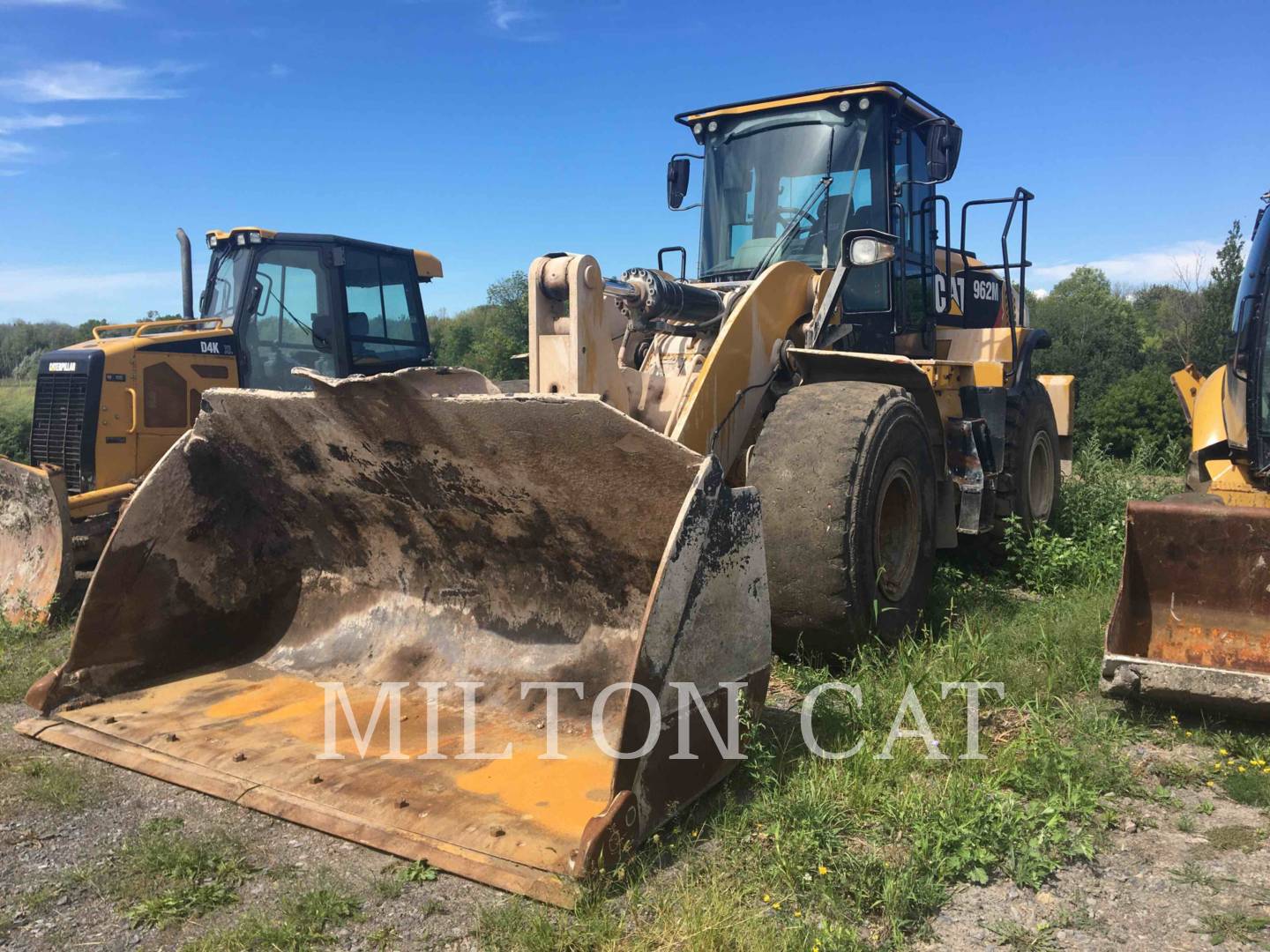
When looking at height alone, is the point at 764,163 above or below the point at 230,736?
above

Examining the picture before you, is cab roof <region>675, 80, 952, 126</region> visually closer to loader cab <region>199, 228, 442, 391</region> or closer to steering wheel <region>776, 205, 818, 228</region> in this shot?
steering wheel <region>776, 205, 818, 228</region>

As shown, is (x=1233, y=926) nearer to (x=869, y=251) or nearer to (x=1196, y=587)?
(x=1196, y=587)

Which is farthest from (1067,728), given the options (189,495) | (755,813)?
(189,495)

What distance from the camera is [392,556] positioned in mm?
4742

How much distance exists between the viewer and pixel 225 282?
338 inches

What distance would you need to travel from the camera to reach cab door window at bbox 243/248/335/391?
8.34 m

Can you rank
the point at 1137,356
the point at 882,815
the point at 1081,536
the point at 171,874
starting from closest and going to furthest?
the point at 171,874, the point at 882,815, the point at 1081,536, the point at 1137,356

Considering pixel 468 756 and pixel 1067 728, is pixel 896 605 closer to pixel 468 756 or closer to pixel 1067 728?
pixel 1067 728

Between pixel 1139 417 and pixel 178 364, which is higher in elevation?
pixel 178 364

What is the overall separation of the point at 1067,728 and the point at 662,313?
2481mm

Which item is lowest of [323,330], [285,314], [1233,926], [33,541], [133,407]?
[1233,926]

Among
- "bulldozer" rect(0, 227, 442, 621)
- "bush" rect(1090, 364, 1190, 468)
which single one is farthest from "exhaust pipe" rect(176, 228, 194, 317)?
"bush" rect(1090, 364, 1190, 468)

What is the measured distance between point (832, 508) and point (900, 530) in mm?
1004

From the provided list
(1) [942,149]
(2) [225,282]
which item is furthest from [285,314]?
(1) [942,149]
